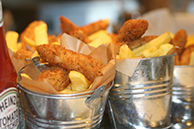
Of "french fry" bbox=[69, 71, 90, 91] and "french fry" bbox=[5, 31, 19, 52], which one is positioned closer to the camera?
"french fry" bbox=[69, 71, 90, 91]

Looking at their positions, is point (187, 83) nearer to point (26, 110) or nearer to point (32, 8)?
point (26, 110)

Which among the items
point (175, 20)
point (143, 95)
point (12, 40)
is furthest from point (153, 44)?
point (175, 20)

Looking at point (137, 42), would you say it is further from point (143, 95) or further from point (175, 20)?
point (175, 20)

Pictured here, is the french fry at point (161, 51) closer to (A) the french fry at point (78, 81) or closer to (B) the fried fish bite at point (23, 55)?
(A) the french fry at point (78, 81)

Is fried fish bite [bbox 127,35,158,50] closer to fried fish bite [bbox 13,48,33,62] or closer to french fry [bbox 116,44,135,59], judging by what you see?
french fry [bbox 116,44,135,59]

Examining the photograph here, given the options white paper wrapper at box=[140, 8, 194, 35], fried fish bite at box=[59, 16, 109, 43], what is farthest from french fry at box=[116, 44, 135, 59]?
white paper wrapper at box=[140, 8, 194, 35]

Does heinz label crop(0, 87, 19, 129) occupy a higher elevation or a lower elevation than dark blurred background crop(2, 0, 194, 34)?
higher

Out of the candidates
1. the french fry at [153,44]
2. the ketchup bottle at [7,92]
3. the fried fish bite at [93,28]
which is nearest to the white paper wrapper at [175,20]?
the fried fish bite at [93,28]
